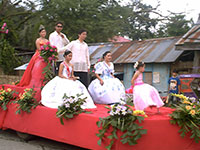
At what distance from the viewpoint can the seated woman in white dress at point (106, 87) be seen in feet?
19.1

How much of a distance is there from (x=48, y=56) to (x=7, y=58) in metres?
12.4

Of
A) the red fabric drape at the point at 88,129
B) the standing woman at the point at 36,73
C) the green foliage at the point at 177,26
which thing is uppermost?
the green foliage at the point at 177,26

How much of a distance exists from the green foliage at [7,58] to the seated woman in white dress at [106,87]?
475 inches

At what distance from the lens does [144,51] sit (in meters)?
12.7

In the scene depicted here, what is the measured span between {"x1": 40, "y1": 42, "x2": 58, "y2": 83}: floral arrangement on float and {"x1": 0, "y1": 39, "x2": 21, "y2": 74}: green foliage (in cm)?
1156

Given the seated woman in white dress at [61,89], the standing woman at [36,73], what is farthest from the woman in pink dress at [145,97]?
the standing woman at [36,73]

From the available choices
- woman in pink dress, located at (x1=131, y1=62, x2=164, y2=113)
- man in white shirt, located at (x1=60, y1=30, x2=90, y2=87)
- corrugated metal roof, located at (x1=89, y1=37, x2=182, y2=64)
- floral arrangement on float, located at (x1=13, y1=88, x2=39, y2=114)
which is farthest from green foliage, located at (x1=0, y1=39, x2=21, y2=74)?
woman in pink dress, located at (x1=131, y1=62, x2=164, y2=113)

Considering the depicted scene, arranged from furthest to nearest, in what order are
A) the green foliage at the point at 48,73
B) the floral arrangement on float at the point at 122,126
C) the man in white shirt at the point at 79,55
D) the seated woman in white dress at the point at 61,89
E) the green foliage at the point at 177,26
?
1. the green foliage at the point at 177,26
2. the man in white shirt at the point at 79,55
3. the green foliage at the point at 48,73
4. the seated woman in white dress at the point at 61,89
5. the floral arrangement on float at the point at 122,126

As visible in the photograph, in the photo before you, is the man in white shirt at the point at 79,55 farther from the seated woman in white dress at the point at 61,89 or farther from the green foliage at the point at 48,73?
the seated woman in white dress at the point at 61,89

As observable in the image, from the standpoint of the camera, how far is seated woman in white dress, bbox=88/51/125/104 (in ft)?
19.1

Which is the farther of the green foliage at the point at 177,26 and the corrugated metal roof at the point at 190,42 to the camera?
the green foliage at the point at 177,26

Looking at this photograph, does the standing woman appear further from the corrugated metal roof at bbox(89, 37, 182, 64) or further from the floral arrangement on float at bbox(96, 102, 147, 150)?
the corrugated metal roof at bbox(89, 37, 182, 64)

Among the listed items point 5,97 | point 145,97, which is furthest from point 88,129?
point 5,97

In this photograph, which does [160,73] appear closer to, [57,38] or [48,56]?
[57,38]
